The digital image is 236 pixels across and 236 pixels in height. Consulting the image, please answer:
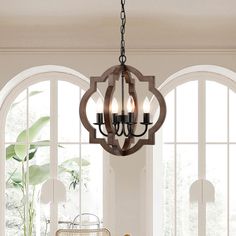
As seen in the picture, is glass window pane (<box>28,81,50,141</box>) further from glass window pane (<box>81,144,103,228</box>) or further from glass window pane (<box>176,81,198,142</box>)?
glass window pane (<box>176,81,198,142</box>)

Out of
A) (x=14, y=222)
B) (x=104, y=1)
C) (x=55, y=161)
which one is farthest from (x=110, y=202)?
(x=104, y=1)

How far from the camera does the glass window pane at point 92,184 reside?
4387 mm

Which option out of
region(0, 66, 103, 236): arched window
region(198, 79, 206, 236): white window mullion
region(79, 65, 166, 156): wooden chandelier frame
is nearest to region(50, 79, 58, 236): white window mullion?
region(0, 66, 103, 236): arched window

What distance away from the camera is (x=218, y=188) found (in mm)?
4344

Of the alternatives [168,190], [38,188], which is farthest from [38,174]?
[168,190]

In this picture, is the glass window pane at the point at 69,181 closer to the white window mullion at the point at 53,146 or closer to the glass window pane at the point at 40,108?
the white window mullion at the point at 53,146

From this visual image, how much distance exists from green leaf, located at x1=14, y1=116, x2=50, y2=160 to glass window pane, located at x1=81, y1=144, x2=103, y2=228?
0.42m

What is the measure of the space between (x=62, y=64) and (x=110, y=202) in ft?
4.04

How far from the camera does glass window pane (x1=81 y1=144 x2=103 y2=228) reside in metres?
4.39

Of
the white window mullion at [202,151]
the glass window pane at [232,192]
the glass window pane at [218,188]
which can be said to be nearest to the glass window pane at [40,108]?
the white window mullion at [202,151]

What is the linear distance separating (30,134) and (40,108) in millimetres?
252

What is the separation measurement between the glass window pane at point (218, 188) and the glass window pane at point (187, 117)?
221 millimetres

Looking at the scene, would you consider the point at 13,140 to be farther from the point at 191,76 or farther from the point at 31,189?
the point at 191,76

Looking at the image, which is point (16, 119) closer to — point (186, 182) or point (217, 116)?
point (186, 182)
